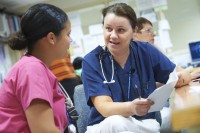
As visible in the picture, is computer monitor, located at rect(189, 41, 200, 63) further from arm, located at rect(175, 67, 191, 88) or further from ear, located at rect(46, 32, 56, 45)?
ear, located at rect(46, 32, 56, 45)

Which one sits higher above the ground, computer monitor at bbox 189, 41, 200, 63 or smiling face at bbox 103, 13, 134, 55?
smiling face at bbox 103, 13, 134, 55

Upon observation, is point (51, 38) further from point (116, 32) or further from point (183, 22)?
point (183, 22)

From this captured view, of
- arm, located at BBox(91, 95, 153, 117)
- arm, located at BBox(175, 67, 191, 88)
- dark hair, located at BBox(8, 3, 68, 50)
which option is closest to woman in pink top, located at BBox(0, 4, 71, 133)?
dark hair, located at BBox(8, 3, 68, 50)

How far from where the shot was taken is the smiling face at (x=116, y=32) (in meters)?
1.52

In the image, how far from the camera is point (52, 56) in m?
1.14

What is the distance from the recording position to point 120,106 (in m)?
1.28

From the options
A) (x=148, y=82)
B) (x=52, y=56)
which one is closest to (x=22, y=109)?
(x=52, y=56)

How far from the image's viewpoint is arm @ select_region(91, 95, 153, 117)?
44.2 inches

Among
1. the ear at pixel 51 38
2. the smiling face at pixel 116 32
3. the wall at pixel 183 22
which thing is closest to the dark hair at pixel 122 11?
the smiling face at pixel 116 32

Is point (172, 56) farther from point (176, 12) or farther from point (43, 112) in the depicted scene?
point (43, 112)

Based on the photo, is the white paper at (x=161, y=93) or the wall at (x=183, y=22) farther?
the wall at (x=183, y=22)

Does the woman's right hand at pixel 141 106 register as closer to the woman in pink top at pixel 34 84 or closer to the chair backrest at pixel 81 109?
the woman in pink top at pixel 34 84

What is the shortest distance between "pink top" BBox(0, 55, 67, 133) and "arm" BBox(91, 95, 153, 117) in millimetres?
379

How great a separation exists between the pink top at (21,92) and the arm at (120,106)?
0.38m
